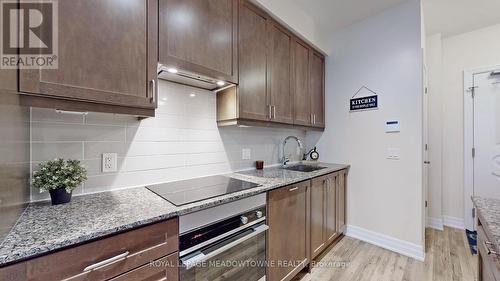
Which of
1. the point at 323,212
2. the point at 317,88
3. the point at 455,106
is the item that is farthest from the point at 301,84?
the point at 455,106

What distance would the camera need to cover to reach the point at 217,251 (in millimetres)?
1122

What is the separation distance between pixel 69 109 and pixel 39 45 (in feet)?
0.87

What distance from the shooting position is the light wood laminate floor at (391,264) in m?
1.88

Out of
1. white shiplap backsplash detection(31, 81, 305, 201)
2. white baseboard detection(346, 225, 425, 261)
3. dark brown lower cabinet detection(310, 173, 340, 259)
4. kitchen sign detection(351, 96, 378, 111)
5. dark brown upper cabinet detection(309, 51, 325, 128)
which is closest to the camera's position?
white shiplap backsplash detection(31, 81, 305, 201)

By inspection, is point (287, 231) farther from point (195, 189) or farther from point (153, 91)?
point (153, 91)

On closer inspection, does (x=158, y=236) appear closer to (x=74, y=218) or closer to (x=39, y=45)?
Result: (x=74, y=218)

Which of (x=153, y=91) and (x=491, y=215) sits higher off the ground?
(x=153, y=91)

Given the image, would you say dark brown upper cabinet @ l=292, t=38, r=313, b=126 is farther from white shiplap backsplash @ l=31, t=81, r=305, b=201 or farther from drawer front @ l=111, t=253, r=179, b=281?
drawer front @ l=111, t=253, r=179, b=281

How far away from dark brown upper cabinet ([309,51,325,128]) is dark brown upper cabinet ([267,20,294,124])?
0.49 meters

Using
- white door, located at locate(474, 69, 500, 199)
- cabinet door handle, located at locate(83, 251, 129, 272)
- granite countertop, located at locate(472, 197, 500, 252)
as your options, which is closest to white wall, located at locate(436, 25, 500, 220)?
white door, located at locate(474, 69, 500, 199)

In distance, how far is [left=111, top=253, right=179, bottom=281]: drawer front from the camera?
33.6 inches

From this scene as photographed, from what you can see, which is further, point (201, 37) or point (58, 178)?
point (201, 37)

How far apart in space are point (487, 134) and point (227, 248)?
11.8ft

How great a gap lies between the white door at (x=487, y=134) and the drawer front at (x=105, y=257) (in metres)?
3.80
